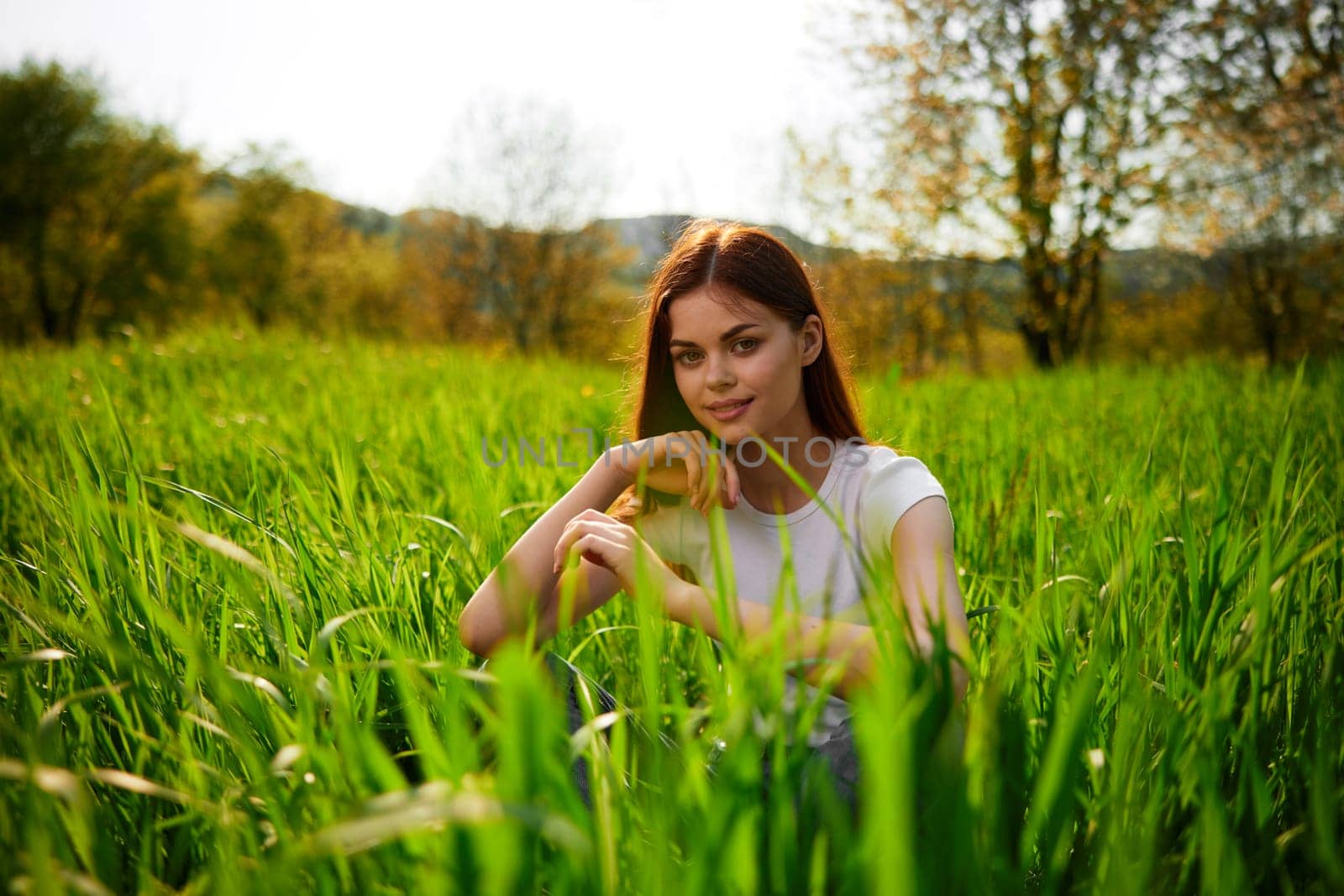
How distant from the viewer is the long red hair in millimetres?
1523

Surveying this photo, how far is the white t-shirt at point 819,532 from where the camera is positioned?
1307 mm

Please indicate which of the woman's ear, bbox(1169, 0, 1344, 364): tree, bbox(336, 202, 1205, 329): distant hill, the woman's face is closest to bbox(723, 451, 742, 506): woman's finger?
the woman's face

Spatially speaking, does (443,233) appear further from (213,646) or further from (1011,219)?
(213,646)

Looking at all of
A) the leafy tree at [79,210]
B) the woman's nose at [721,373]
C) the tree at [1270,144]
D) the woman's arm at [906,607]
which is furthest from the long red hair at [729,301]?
the leafy tree at [79,210]

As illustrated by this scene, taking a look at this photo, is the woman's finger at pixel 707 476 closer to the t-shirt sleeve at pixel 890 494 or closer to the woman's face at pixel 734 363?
the woman's face at pixel 734 363

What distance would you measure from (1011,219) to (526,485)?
12.9 meters

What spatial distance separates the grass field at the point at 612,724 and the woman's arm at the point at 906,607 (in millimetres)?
82

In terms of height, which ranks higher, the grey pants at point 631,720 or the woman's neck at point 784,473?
the woman's neck at point 784,473

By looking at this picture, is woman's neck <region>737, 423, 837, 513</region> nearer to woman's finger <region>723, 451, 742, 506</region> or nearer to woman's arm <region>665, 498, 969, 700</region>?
woman's finger <region>723, 451, 742, 506</region>

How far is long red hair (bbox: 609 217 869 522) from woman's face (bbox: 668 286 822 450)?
1.4 inches

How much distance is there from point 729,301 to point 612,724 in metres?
0.79

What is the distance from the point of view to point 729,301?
1.50 metres

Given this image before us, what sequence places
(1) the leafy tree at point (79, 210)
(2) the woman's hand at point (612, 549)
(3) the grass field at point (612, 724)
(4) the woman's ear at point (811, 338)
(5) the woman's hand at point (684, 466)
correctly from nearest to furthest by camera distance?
(3) the grass field at point (612, 724), (2) the woman's hand at point (612, 549), (5) the woman's hand at point (684, 466), (4) the woman's ear at point (811, 338), (1) the leafy tree at point (79, 210)

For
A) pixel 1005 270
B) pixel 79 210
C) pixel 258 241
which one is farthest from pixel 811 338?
pixel 258 241
